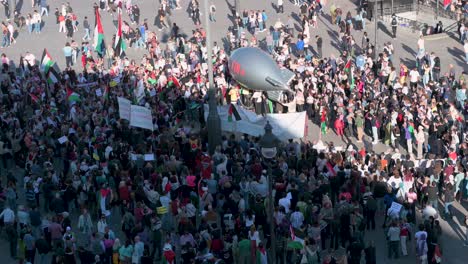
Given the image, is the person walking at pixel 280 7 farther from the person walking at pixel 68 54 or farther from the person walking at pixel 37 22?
the person walking at pixel 37 22

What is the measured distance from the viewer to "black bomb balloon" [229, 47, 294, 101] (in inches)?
1736

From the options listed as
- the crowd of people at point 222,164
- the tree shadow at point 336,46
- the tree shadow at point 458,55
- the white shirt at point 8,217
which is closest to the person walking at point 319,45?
the crowd of people at point 222,164

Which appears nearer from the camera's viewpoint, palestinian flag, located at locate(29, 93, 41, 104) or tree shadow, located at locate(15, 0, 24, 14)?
palestinian flag, located at locate(29, 93, 41, 104)

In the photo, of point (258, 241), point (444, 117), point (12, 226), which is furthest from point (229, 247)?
point (444, 117)

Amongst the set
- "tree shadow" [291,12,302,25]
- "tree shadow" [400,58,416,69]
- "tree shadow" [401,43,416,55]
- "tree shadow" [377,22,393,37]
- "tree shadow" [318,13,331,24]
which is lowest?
"tree shadow" [400,58,416,69]

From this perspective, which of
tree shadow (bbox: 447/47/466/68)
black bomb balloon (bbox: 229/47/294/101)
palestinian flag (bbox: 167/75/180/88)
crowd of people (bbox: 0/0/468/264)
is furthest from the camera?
tree shadow (bbox: 447/47/466/68)

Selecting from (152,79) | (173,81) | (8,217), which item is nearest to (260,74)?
(173,81)

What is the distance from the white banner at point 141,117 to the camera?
40028 millimetres

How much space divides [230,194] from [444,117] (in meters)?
11.3

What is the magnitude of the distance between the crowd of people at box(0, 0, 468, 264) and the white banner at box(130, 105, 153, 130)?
59 cm

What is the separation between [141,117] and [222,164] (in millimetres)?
4904

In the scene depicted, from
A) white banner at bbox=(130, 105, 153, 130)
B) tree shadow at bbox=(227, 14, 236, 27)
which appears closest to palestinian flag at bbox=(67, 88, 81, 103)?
white banner at bbox=(130, 105, 153, 130)

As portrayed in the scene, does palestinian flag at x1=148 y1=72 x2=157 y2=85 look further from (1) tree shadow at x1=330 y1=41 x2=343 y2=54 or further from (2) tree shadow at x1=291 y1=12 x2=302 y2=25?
(2) tree shadow at x1=291 y1=12 x2=302 y2=25

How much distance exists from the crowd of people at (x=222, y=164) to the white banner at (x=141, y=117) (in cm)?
59
